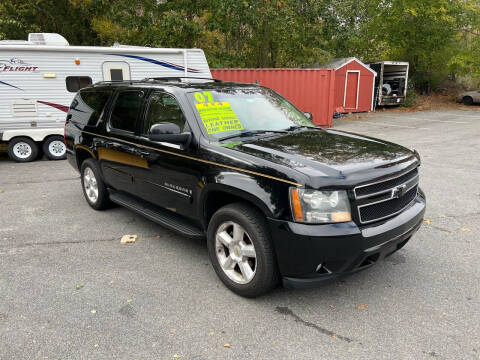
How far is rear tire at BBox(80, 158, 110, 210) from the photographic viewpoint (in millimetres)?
5660

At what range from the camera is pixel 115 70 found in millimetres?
10500

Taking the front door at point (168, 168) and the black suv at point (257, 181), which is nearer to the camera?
the black suv at point (257, 181)

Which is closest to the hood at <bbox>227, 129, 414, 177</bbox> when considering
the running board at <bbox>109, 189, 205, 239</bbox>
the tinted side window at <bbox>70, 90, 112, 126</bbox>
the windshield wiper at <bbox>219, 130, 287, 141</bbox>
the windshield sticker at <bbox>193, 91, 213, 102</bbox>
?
the windshield wiper at <bbox>219, 130, 287, 141</bbox>

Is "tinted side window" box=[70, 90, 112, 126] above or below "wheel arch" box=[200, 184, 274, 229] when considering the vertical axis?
above

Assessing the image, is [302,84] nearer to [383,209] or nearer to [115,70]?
[115,70]

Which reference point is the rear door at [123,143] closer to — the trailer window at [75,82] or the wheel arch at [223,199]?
the wheel arch at [223,199]

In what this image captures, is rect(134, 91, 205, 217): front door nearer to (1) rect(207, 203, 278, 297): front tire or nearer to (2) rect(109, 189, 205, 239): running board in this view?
(2) rect(109, 189, 205, 239): running board

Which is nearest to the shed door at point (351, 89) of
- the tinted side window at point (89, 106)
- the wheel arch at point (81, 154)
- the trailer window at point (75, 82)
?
the trailer window at point (75, 82)

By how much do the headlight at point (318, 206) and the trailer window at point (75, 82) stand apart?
346 inches

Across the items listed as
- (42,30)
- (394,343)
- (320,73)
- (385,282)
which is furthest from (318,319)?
(42,30)

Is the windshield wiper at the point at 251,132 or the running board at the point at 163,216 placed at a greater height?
the windshield wiper at the point at 251,132

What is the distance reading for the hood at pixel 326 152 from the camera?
312 centimetres

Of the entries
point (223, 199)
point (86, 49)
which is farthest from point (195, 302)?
point (86, 49)

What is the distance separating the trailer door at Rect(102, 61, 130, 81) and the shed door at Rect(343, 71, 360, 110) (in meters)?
13.4
